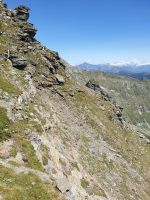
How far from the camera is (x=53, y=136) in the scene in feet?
196

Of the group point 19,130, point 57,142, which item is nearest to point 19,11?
point 57,142

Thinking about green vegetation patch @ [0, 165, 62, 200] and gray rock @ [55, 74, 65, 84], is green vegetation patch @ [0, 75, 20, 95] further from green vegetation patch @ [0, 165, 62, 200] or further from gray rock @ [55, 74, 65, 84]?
gray rock @ [55, 74, 65, 84]

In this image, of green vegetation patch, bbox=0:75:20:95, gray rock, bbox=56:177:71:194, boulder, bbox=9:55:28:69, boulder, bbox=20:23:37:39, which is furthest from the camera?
boulder, bbox=20:23:37:39

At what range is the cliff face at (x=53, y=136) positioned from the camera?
4053 centimetres

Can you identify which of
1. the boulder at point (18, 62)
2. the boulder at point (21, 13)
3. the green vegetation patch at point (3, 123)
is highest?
the boulder at point (21, 13)

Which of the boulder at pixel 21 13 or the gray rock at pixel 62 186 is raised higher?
the boulder at pixel 21 13

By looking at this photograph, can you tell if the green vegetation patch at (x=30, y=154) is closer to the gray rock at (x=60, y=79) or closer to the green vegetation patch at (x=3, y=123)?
the green vegetation patch at (x=3, y=123)

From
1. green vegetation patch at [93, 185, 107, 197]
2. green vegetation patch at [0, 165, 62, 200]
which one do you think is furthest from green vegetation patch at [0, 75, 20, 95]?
green vegetation patch at [0, 165, 62, 200]

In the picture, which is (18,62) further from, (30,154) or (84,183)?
(30,154)

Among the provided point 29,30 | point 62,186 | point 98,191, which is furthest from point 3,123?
point 29,30

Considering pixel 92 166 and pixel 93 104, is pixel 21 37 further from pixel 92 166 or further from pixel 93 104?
pixel 92 166

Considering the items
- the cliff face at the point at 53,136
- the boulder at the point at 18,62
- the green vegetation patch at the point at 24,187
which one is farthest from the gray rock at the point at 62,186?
the boulder at the point at 18,62

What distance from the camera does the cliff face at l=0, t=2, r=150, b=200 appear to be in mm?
40531

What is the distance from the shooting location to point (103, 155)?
7206 cm
